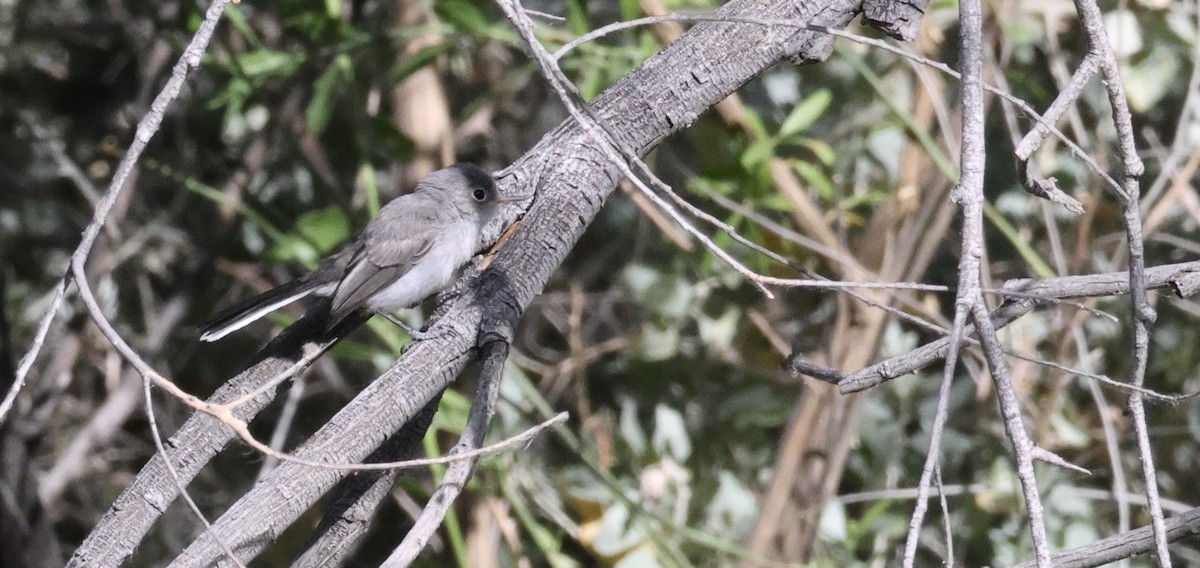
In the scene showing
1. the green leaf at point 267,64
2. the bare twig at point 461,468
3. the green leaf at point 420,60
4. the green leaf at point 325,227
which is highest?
the green leaf at point 267,64

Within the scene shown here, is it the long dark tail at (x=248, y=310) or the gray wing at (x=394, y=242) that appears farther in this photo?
the gray wing at (x=394, y=242)

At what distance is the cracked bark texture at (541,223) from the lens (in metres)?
1.66

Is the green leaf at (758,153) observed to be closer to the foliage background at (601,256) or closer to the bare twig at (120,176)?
the foliage background at (601,256)

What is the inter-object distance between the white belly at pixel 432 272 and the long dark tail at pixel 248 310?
25 cm

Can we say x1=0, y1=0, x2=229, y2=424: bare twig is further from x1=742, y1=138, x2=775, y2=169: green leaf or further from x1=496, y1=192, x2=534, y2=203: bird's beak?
x1=742, y1=138, x2=775, y2=169: green leaf

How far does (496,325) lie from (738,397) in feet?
7.27

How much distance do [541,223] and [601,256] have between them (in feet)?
7.61

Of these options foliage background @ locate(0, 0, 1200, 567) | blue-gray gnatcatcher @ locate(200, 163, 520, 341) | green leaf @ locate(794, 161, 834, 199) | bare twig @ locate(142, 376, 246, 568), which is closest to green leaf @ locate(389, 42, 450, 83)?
foliage background @ locate(0, 0, 1200, 567)

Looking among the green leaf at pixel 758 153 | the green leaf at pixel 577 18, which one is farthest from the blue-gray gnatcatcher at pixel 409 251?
the green leaf at pixel 758 153

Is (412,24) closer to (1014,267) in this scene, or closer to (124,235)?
(124,235)

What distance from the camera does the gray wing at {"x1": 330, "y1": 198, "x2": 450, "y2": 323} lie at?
3141mm

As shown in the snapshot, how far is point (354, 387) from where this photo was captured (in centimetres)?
429

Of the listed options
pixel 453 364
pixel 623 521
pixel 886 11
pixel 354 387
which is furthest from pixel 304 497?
pixel 354 387

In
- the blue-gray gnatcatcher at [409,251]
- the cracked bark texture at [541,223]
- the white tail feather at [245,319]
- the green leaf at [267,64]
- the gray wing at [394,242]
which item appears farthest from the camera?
the green leaf at [267,64]
